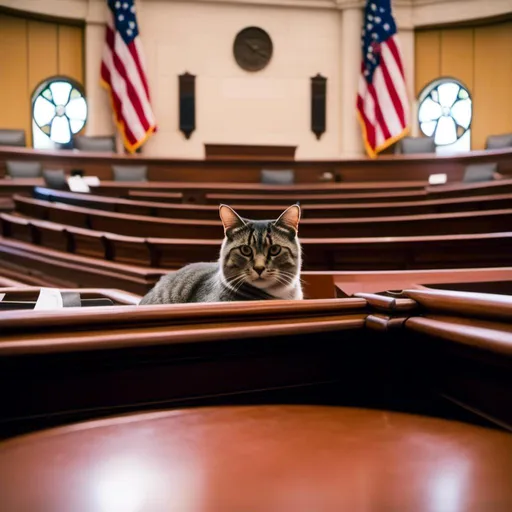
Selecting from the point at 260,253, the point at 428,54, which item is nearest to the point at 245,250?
the point at 260,253

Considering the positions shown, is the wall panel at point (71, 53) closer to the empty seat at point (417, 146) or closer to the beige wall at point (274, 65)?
the beige wall at point (274, 65)

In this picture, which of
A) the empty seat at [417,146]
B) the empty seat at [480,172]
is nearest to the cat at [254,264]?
the empty seat at [480,172]

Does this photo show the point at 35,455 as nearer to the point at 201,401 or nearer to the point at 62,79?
the point at 201,401

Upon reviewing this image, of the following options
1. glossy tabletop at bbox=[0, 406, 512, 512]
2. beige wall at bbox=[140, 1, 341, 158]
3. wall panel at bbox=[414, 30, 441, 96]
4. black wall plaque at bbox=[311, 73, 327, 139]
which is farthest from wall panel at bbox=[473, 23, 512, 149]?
glossy tabletop at bbox=[0, 406, 512, 512]

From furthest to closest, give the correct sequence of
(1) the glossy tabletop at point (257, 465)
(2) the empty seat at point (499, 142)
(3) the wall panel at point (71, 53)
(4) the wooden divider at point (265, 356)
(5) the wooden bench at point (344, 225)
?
(3) the wall panel at point (71, 53)
(2) the empty seat at point (499, 142)
(5) the wooden bench at point (344, 225)
(4) the wooden divider at point (265, 356)
(1) the glossy tabletop at point (257, 465)

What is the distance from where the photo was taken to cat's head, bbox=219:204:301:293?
71.4 inches

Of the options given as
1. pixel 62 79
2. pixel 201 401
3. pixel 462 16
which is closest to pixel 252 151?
pixel 62 79

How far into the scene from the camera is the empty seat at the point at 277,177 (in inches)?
242

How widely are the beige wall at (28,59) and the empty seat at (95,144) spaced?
196 centimetres

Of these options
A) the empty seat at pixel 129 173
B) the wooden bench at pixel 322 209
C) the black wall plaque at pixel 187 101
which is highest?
the black wall plaque at pixel 187 101

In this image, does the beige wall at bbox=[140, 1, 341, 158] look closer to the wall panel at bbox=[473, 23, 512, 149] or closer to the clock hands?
the clock hands

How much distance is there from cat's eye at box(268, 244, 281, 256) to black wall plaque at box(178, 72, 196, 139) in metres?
7.19

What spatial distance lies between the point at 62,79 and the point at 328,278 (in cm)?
774

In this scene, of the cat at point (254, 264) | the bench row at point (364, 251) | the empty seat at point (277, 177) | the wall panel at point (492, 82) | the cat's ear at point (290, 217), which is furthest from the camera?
the wall panel at point (492, 82)
